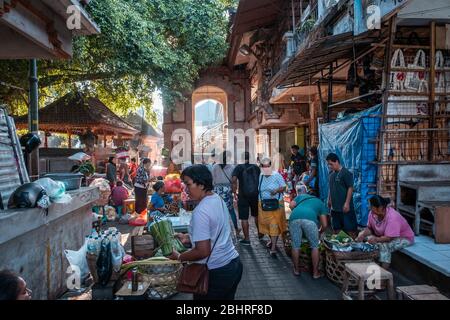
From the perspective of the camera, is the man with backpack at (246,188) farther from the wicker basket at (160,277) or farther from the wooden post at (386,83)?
the wicker basket at (160,277)

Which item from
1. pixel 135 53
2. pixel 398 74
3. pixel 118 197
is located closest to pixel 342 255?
pixel 398 74

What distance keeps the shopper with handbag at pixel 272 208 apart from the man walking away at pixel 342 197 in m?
0.91

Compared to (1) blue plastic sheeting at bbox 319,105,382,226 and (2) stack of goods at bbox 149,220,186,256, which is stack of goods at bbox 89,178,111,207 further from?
(1) blue plastic sheeting at bbox 319,105,382,226

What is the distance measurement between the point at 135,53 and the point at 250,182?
5.99 m

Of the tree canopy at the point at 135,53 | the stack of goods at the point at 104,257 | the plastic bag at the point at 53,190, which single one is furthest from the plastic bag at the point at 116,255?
the tree canopy at the point at 135,53

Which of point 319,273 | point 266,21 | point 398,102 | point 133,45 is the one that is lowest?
point 319,273

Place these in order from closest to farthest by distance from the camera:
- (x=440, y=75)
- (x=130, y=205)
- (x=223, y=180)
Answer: (x=440, y=75)
(x=223, y=180)
(x=130, y=205)

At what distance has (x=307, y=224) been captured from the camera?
202 inches

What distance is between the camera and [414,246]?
518 centimetres

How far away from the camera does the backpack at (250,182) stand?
23.2 feet

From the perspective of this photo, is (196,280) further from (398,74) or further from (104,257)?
(398,74)

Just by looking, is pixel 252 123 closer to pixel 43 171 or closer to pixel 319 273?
pixel 43 171
